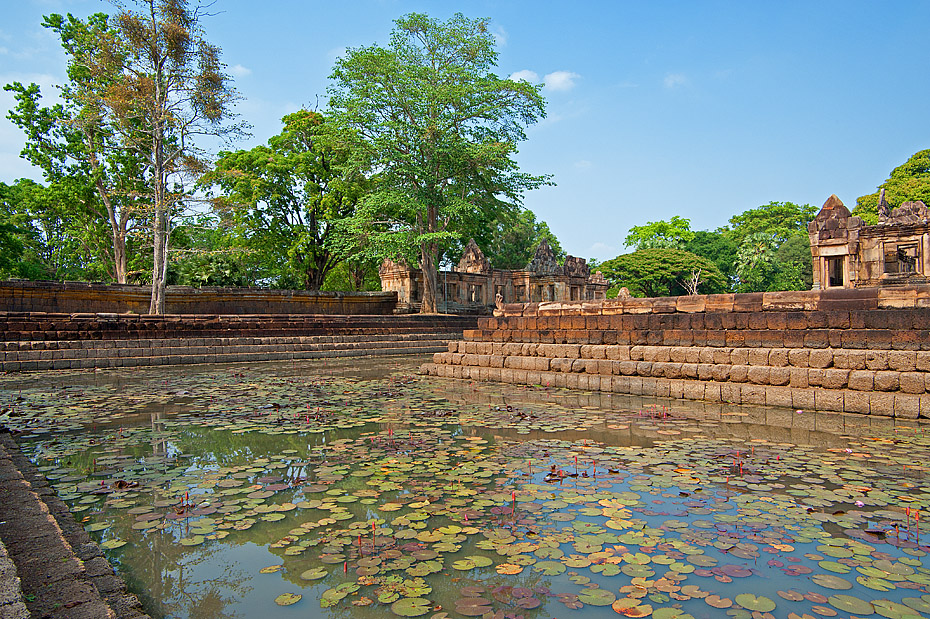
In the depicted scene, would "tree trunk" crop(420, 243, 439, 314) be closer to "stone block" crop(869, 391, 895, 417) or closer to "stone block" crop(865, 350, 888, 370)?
"stone block" crop(865, 350, 888, 370)

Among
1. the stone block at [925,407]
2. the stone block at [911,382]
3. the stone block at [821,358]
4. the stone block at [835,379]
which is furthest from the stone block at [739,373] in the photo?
the stone block at [925,407]

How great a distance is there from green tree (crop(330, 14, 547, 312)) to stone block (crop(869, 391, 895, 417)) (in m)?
15.8

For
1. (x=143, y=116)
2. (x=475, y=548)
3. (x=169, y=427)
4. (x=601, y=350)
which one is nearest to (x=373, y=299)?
(x=143, y=116)

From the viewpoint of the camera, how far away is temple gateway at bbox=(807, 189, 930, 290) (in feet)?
67.4

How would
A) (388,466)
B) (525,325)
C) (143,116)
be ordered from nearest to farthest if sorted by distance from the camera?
(388,466), (525,325), (143,116)

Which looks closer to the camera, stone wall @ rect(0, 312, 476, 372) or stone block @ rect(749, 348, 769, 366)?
stone block @ rect(749, 348, 769, 366)

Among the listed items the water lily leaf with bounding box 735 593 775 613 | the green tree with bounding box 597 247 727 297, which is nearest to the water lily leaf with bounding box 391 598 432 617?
the water lily leaf with bounding box 735 593 775 613

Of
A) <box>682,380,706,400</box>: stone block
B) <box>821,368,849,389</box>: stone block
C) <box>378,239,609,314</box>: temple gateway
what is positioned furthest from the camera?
<box>378,239,609,314</box>: temple gateway

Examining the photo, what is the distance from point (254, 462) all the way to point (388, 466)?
102 centimetres

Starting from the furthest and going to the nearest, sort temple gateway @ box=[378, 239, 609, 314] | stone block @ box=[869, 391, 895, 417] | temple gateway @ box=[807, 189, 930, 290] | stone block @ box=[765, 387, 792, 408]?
temple gateway @ box=[378, 239, 609, 314] < temple gateway @ box=[807, 189, 930, 290] < stone block @ box=[765, 387, 792, 408] < stone block @ box=[869, 391, 895, 417]

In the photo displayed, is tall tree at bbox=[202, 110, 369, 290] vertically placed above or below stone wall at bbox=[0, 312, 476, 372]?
above

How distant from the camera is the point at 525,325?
35.7 feet

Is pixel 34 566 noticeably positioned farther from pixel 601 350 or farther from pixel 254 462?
pixel 601 350

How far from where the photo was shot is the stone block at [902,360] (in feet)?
19.9
